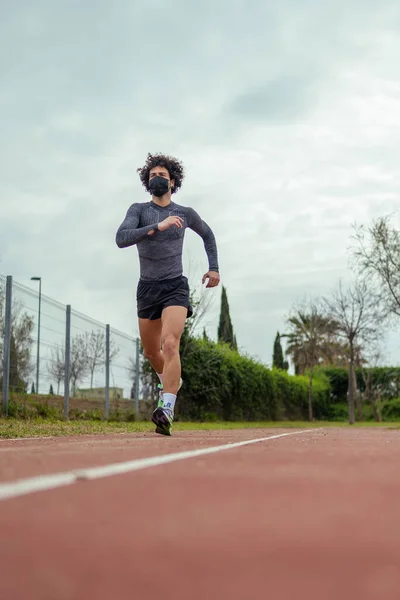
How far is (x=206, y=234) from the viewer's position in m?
8.09

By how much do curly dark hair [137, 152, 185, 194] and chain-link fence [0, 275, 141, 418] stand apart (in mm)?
7247

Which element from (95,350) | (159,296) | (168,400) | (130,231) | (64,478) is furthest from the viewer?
(95,350)

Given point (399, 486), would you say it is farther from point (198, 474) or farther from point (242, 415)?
point (242, 415)

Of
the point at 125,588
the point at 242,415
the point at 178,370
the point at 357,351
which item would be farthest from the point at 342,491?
the point at 357,351

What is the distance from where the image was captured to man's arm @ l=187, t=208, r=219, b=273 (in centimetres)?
785

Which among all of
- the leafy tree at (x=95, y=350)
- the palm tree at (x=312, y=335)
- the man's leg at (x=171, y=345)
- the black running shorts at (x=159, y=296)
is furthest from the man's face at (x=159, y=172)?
the palm tree at (x=312, y=335)

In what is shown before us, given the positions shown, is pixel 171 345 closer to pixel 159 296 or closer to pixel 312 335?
pixel 159 296

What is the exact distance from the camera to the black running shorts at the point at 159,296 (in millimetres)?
7270

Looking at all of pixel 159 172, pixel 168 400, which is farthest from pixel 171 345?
pixel 159 172

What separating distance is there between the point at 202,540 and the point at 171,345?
225 inches

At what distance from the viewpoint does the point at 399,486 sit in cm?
210

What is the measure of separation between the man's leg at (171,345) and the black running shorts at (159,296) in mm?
112

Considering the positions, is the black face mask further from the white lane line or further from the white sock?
the white lane line

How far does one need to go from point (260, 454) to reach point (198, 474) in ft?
3.82
